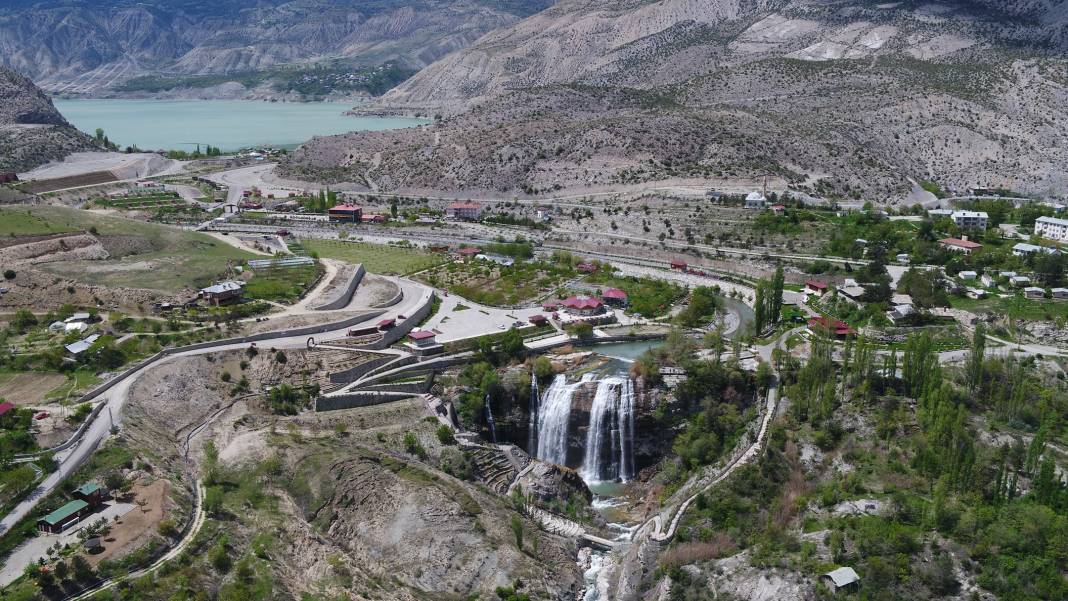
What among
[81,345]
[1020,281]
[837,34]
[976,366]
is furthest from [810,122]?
[81,345]

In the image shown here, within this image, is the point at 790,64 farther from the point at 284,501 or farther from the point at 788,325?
the point at 284,501

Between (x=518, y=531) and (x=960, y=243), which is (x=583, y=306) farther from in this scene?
(x=960, y=243)

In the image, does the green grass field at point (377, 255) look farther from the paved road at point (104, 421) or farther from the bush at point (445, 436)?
the bush at point (445, 436)

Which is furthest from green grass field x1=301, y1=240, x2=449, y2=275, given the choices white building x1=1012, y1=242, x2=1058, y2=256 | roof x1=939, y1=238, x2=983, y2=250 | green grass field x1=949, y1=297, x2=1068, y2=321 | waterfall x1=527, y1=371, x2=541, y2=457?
white building x1=1012, y1=242, x2=1058, y2=256

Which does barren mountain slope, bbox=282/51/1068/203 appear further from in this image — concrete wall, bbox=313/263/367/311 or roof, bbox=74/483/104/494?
roof, bbox=74/483/104/494

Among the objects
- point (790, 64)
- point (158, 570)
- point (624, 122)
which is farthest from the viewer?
point (790, 64)

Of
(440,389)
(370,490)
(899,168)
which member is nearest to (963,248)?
(899,168)

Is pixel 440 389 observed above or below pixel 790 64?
below
